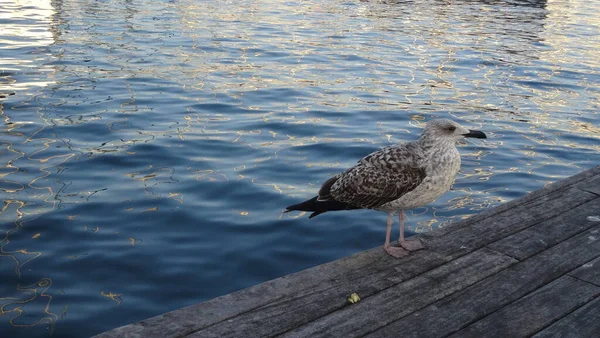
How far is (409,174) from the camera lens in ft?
17.5

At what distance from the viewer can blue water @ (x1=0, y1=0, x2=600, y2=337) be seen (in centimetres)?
696

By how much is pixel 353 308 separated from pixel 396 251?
0.95 metres

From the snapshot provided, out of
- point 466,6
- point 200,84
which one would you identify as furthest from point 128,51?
point 466,6

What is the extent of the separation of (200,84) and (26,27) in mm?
7907

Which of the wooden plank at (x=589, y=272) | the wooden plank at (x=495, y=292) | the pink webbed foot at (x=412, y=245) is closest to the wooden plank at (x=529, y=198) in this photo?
the pink webbed foot at (x=412, y=245)

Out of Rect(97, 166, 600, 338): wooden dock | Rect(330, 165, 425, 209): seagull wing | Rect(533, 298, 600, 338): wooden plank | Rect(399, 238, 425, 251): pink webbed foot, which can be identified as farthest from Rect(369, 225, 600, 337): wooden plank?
Rect(330, 165, 425, 209): seagull wing

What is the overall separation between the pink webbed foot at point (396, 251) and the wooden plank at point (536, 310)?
0.95m

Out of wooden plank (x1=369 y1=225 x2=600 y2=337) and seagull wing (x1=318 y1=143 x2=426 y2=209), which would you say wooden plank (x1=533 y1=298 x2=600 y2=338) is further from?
seagull wing (x1=318 y1=143 x2=426 y2=209)

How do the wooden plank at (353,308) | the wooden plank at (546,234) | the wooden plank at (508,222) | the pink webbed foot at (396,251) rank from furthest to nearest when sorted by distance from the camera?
1. the wooden plank at (508,222)
2. the wooden plank at (546,234)
3. the pink webbed foot at (396,251)
4. the wooden plank at (353,308)

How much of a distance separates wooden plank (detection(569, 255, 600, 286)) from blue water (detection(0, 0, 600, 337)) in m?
2.88

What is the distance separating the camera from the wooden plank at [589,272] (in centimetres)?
494

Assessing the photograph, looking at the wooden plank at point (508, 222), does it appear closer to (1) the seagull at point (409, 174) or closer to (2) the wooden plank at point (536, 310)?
(1) the seagull at point (409, 174)

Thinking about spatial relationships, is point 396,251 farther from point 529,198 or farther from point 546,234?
point 529,198

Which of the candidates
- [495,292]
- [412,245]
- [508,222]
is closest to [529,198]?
[508,222]
